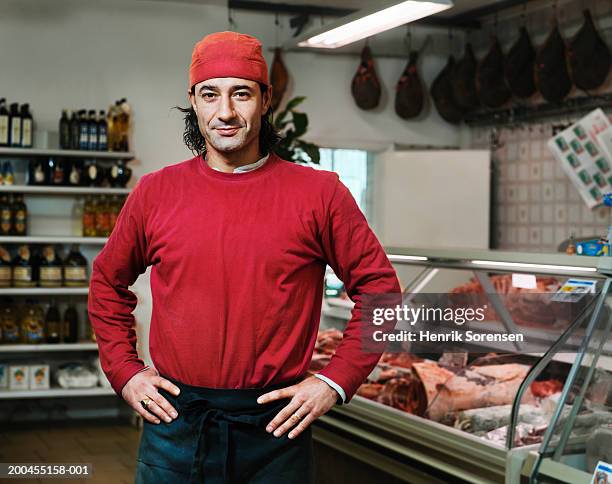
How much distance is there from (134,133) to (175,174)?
4793 millimetres

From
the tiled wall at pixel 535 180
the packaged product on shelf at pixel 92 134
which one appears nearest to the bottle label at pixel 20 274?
the packaged product on shelf at pixel 92 134

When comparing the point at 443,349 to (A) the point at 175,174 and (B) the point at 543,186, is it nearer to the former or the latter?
(A) the point at 175,174

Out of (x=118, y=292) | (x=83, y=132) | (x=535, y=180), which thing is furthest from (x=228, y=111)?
(x=535, y=180)

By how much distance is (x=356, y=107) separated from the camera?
23.8 ft

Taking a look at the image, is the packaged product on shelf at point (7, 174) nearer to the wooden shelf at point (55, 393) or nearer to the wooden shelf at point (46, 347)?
the wooden shelf at point (46, 347)

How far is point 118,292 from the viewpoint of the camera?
1917 millimetres

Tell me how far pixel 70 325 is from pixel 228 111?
4696mm

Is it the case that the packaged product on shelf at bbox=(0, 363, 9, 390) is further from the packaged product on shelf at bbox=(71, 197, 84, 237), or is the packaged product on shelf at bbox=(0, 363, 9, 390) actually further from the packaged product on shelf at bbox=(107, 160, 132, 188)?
the packaged product on shelf at bbox=(107, 160, 132, 188)

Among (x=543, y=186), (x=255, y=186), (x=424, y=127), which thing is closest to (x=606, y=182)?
(x=543, y=186)

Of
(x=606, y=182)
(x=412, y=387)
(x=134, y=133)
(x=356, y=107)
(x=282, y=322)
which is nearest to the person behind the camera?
(x=282, y=322)

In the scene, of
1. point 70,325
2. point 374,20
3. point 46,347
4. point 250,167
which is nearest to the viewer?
point 250,167

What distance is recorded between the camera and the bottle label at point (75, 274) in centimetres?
613

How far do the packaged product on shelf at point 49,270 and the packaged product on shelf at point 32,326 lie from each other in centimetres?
20

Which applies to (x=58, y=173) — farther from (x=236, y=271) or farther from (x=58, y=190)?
(x=236, y=271)
